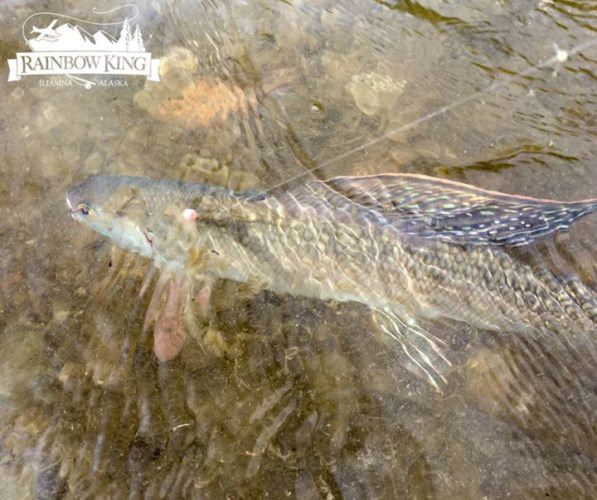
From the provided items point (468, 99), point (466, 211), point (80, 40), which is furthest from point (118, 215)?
point (468, 99)

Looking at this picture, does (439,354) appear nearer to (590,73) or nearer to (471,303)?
(471,303)

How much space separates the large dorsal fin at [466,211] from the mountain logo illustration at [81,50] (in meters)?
2.67

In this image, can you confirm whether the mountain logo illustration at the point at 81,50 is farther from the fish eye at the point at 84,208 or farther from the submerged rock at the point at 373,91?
the submerged rock at the point at 373,91

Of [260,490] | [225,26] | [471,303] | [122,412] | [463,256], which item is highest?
[225,26]

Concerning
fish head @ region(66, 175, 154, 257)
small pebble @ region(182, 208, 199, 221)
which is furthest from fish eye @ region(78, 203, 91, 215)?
small pebble @ region(182, 208, 199, 221)

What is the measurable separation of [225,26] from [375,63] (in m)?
1.56

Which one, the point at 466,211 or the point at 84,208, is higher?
the point at 466,211

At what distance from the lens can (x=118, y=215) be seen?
164 inches

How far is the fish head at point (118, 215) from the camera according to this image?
163 inches

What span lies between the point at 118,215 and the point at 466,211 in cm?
281

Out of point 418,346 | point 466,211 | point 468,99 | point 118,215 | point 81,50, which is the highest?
point 81,50

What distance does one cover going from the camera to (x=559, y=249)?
4039 millimetres

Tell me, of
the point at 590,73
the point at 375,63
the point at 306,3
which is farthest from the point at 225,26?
the point at 590,73

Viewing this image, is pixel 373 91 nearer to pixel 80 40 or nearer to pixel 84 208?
pixel 84 208
